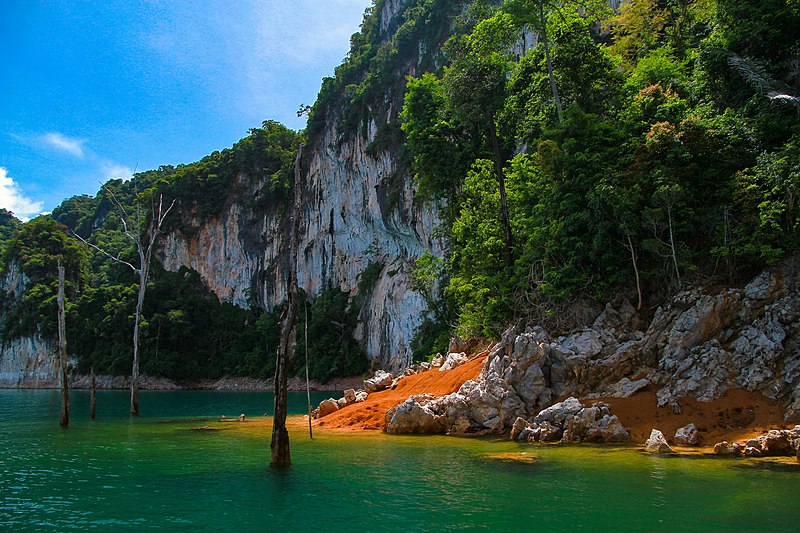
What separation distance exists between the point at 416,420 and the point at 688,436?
7074mm

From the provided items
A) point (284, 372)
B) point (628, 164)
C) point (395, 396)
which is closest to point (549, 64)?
point (628, 164)

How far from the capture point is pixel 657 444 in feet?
37.6

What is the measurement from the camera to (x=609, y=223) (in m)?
16.3

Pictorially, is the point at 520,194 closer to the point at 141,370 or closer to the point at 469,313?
the point at 469,313

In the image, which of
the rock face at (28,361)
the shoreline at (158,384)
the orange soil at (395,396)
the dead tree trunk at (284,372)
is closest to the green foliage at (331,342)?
the shoreline at (158,384)

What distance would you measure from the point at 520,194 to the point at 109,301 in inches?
2308

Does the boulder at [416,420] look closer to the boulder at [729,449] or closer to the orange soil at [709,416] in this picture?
the orange soil at [709,416]

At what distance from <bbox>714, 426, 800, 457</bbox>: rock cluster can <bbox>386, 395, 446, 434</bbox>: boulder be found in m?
7.46

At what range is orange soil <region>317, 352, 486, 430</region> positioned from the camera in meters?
18.1

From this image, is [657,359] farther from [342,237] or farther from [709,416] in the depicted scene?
[342,237]

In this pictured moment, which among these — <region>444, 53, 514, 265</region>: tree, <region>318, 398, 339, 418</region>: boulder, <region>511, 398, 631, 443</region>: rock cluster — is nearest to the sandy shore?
<region>511, 398, 631, 443</region>: rock cluster

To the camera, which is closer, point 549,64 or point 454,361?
point 454,361

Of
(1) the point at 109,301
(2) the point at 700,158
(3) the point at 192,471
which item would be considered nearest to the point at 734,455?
(2) the point at 700,158

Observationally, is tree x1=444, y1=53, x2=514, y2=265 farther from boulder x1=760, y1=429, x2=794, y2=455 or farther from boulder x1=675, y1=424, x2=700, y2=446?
boulder x1=760, y1=429, x2=794, y2=455
